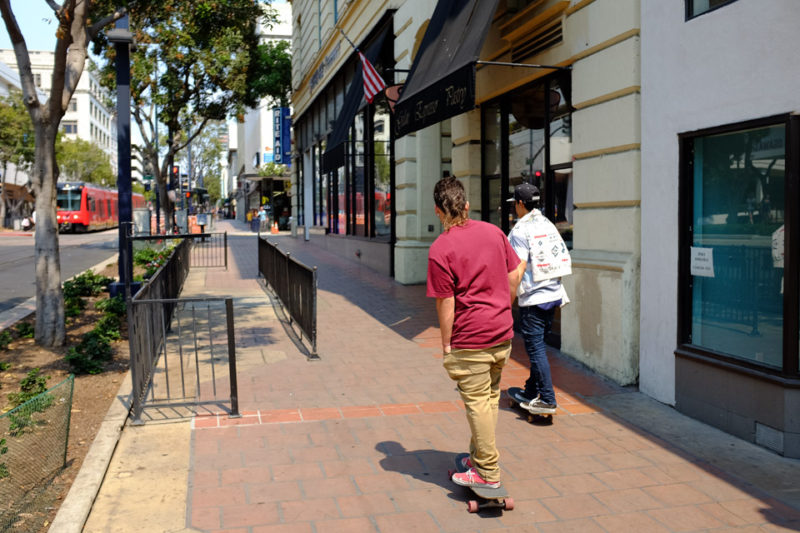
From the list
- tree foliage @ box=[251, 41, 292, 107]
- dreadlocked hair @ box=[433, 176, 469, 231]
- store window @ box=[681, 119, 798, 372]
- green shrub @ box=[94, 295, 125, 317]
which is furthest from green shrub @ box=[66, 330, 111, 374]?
tree foliage @ box=[251, 41, 292, 107]

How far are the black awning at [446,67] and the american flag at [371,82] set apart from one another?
287 centimetres

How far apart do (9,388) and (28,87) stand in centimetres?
363

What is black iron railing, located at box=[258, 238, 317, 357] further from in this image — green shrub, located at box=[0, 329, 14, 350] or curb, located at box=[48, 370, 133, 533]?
green shrub, located at box=[0, 329, 14, 350]

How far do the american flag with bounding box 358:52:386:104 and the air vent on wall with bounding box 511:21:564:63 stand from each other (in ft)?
13.7

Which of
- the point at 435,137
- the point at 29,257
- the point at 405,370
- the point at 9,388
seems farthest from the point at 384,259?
the point at 29,257

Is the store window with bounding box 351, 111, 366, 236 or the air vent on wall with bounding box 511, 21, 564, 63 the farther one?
the store window with bounding box 351, 111, 366, 236

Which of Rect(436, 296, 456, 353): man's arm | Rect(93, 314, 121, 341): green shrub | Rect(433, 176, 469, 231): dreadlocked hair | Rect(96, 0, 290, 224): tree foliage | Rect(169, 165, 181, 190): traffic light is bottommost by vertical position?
Rect(93, 314, 121, 341): green shrub

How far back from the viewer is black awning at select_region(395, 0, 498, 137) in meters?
7.43

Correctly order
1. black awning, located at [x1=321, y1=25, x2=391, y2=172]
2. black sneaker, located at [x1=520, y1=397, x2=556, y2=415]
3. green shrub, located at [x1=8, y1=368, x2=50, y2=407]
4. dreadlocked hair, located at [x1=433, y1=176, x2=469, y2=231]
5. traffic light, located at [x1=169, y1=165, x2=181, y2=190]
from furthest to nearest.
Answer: traffic light, located at [x1=169, y1=165, x2=181, y2=190] < black awning, located at [x1=321, y1=25, x2=391, y2=172] < green shrub, located at [x1=8, y1=368, x2=50, y2=407] < black sneaker, located at [x1=520, y1=397, x2=556, y2=415] < dreadlocked hair, located at [x1=433, y1=176, x2=469, y2=231]

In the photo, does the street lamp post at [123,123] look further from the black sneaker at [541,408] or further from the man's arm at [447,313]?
the man's arm at [447,313]

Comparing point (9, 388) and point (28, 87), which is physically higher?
point (28, 87)

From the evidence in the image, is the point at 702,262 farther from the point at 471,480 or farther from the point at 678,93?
the point at 471,480

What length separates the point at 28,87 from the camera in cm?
825

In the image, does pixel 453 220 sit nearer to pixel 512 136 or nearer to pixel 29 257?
pixel 512 136
